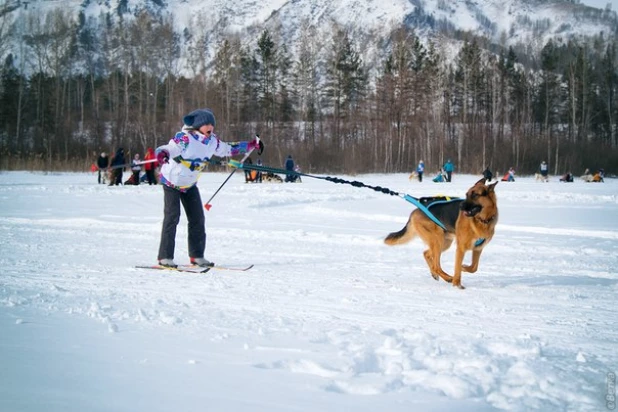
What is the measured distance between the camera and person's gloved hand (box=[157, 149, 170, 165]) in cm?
572

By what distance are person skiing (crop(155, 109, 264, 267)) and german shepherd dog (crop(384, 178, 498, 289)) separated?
2431mm

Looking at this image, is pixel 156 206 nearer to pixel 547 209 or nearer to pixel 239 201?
pixel 239 201

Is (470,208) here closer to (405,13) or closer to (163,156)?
(163,156)

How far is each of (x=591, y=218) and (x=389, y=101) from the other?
32.9 m

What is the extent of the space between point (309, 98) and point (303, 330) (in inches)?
1851

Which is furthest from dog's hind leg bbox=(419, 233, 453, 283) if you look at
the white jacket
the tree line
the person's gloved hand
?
the tree line

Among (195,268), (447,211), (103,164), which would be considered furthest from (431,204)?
(103,164)

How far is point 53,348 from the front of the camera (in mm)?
2783

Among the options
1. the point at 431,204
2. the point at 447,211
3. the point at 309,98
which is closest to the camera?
the point at 447,211

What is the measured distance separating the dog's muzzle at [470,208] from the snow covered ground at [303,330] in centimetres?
79

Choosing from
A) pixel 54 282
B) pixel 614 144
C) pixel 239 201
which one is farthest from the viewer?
pixel 614 144

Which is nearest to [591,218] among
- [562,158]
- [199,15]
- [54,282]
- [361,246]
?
[361,246]

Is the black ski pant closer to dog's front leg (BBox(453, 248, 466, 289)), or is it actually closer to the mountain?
dog's front leg (BBox(453, 248, 466, 289))

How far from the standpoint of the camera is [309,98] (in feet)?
161
